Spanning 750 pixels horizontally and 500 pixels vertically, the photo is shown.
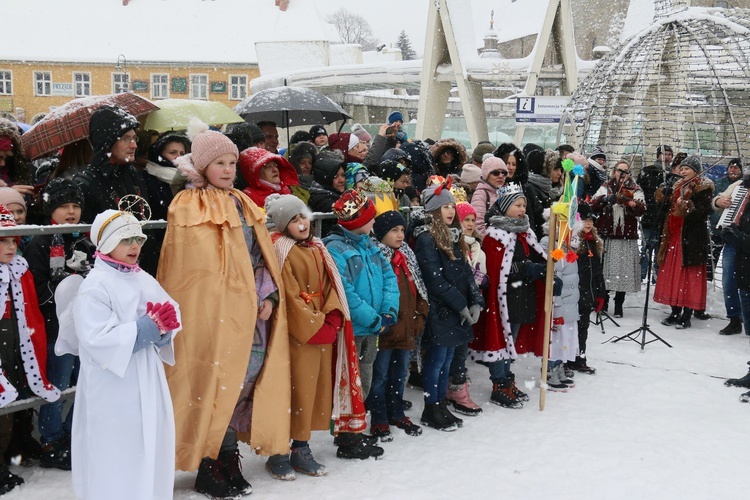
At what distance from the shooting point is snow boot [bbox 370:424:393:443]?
5220 millimetres

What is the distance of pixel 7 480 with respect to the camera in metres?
4.02

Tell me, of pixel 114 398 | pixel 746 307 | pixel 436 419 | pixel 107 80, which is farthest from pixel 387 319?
pixel 107 80

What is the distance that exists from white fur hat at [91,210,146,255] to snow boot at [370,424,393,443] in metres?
2.50

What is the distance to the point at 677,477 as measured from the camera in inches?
185

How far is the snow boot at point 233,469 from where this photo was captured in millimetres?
4211

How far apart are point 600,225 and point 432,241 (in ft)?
15.1

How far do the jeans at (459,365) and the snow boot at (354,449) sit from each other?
126cm

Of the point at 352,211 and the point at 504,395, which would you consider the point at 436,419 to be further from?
the point at 352,211

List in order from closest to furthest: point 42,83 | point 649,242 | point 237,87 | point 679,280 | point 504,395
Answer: point 504,395 → point 679,280 → point 649,242 → point 42,83 → point 237,87

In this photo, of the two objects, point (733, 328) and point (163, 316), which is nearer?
point (163, 316)

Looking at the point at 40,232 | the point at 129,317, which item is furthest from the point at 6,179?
the point at 129,317

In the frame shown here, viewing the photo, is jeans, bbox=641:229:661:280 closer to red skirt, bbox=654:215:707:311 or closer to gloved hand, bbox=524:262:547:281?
red skirt, bbox=654:215:707:311

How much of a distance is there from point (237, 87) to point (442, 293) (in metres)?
39.6

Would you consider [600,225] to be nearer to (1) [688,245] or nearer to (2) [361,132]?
(1) [688,245]
